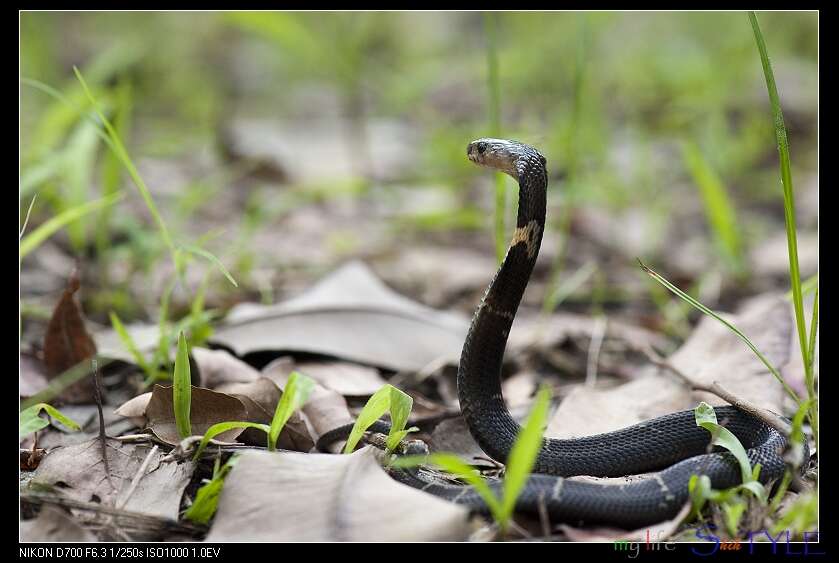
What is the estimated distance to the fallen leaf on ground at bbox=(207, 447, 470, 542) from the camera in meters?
2.34

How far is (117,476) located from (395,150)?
6740mm

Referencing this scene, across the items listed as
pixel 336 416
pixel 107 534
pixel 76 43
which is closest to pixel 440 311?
pixel 336 416

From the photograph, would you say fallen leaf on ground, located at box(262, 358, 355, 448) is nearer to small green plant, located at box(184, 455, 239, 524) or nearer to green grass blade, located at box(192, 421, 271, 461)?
green grass blade, located at box(192, 421, 271, 461)

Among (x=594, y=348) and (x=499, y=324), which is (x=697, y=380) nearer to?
(x=594, y=348)

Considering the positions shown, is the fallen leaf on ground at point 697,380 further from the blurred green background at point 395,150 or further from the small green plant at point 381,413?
the blurred green background at point 395,150

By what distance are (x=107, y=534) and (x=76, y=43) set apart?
30.6 ft

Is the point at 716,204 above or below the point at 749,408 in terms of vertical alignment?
above

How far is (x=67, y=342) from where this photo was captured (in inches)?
148

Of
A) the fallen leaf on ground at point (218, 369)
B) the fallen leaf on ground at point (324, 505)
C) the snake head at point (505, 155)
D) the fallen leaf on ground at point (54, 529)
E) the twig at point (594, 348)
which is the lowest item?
the twig at point (594, 348)

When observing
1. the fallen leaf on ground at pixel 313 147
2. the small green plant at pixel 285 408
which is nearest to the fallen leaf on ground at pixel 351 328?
the small green plant at pixel 285 408

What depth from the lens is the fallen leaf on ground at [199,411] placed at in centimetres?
300

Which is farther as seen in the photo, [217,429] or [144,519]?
[217,429]
